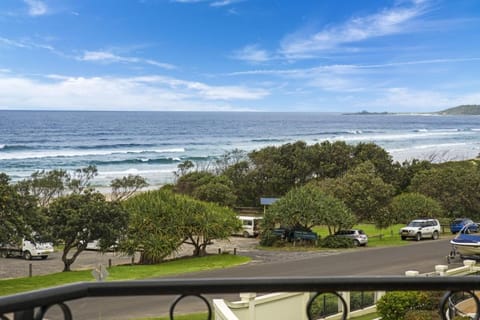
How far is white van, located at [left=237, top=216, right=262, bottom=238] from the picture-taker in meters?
32.5

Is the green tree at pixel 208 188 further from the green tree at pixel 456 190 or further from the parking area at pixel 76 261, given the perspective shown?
the green tree at pixel 456 190

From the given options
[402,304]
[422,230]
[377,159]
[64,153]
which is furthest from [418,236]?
[64,153]

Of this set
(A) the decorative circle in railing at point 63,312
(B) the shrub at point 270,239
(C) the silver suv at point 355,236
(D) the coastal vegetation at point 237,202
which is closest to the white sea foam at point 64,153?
(D) the coastal vegetation at point 237,202

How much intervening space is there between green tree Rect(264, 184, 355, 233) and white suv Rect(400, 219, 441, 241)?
2911mm

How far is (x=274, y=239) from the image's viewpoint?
2892 cm

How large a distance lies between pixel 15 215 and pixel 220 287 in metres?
18.4

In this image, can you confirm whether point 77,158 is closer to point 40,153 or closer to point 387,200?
point 40,153

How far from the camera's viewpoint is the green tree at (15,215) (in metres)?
18.0

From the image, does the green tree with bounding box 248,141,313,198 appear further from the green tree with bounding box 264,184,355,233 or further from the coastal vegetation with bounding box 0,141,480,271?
the green tree with bounding box 264,184,355,233

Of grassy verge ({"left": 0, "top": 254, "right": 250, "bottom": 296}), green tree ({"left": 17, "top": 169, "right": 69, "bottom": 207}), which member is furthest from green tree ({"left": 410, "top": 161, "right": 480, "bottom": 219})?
green tree ({"left": 17, "top": 169, "right": 69, "bottom": 207})

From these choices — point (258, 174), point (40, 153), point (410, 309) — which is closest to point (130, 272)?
point (410, 309)

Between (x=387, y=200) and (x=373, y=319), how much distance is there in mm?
19506

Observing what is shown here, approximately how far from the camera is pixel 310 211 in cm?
2800

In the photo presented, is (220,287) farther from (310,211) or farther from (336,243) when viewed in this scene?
(310,211)
